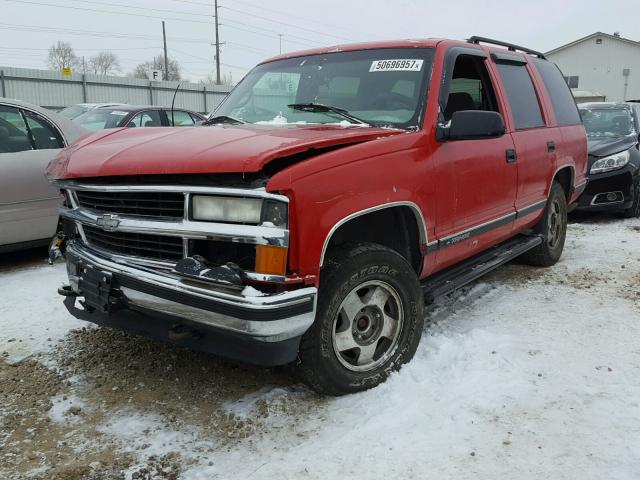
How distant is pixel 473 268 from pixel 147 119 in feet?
24.2

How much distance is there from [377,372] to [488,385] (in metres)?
0.61

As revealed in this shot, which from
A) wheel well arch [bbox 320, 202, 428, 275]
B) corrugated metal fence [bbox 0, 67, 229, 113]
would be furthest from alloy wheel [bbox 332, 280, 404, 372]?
corrugated metal fence [bbox 0, 67, 229, 113]

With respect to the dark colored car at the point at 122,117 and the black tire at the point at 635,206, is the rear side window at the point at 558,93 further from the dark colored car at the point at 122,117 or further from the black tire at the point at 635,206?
the dark colored car at the point at 122,117

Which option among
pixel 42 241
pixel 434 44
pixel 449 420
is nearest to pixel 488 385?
pixel 449 420

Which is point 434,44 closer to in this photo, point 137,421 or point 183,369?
point 183,369

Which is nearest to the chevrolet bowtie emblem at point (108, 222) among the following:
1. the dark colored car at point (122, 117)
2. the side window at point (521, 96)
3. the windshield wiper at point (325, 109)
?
the windshield wiper at point (325, 109)

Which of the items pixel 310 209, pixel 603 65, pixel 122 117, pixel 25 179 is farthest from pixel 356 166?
pixel 603 65

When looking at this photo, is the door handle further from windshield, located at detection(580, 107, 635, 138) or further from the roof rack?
windshield, located at detection(580, 107, 635, 138)

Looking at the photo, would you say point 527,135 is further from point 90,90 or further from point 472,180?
point 90,90

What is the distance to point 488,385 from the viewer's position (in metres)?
3.09

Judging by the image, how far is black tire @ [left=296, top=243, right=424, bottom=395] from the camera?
2.80 m

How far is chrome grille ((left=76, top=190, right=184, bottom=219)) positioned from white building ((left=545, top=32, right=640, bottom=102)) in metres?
44.9

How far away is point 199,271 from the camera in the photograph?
2545 millimetres

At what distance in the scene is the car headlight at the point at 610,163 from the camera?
26.2 ft
